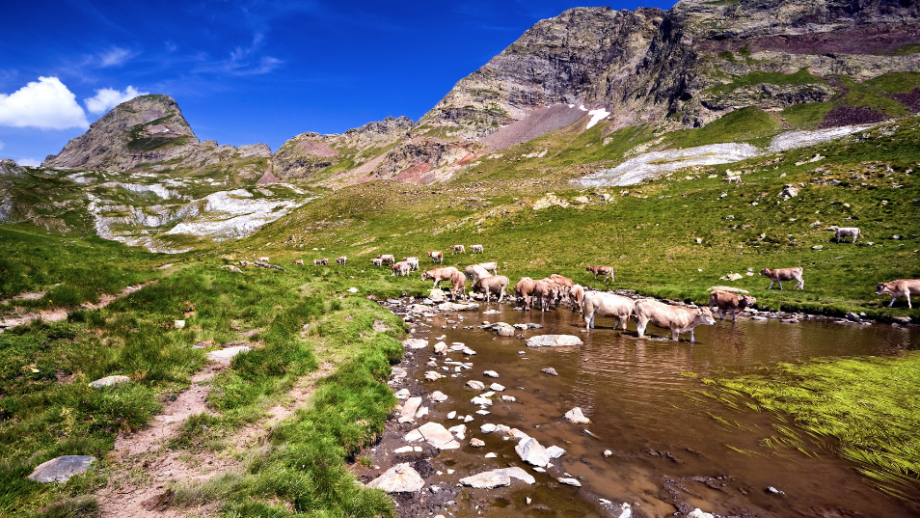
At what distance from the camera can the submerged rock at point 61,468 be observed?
5.29m

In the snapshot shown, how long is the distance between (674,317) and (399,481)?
17448 mm

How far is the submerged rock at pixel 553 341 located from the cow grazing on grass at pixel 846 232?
3503cm

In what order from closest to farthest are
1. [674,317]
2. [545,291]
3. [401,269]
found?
[674,317], [545,291], [401,269]

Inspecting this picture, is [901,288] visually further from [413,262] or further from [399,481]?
[413,262]

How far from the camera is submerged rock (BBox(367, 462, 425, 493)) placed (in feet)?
23.9

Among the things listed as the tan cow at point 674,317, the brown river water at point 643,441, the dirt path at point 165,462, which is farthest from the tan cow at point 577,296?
the dirt path at point 165,462

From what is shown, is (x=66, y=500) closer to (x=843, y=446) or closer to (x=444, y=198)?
(x=843, y=446)

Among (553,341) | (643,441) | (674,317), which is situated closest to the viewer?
(643,441)

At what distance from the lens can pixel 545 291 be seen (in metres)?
28.0

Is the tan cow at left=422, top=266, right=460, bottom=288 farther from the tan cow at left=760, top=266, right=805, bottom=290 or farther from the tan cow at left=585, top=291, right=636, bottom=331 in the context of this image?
the tan cow at left=760, top=266, right=805, bottom=290

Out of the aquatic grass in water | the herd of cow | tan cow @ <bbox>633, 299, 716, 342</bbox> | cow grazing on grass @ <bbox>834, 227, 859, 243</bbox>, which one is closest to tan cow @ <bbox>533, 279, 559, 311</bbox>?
the herd of cow

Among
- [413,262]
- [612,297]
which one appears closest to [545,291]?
[612,297]

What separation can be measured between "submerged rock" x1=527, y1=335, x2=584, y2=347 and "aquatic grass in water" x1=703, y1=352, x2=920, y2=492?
249 inches

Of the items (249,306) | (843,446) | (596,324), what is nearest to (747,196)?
(596,324)
